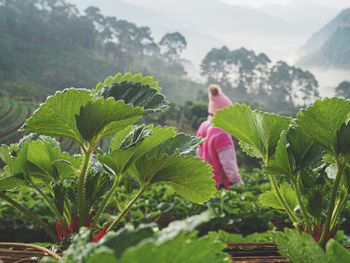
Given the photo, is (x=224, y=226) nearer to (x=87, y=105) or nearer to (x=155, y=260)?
(x=87, y=105)

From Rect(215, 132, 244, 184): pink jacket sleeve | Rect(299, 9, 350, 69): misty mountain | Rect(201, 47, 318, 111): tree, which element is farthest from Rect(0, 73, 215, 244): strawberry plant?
Rect(299, 9, 350, 69): misty mountain

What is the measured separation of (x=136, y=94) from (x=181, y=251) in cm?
20

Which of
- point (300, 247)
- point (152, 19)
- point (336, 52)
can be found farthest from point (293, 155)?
point (152, 19)

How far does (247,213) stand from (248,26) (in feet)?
266

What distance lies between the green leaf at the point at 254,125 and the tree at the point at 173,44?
130ft

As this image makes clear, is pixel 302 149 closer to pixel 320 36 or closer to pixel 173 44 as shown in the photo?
pixel 173 44

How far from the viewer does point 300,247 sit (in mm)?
266

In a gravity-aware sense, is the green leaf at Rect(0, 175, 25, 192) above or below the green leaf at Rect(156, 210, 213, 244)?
below

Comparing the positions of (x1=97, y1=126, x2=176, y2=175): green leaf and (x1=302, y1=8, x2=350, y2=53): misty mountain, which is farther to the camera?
(x1=302, y1=8, x2=350, y2=53): misty mountain

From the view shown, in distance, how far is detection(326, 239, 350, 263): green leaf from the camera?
25 cm

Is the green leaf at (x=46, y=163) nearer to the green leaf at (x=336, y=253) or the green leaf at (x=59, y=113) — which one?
the green leaf at (x=59, y=113)

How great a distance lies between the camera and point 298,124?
341 millimetres

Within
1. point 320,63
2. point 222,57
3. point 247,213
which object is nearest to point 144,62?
point 222,57

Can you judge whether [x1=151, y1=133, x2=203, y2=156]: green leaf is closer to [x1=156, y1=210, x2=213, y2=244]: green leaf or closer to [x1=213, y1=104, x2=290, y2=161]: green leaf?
[x1=213, y1=104, x2=290, y2=161]: green leaf
